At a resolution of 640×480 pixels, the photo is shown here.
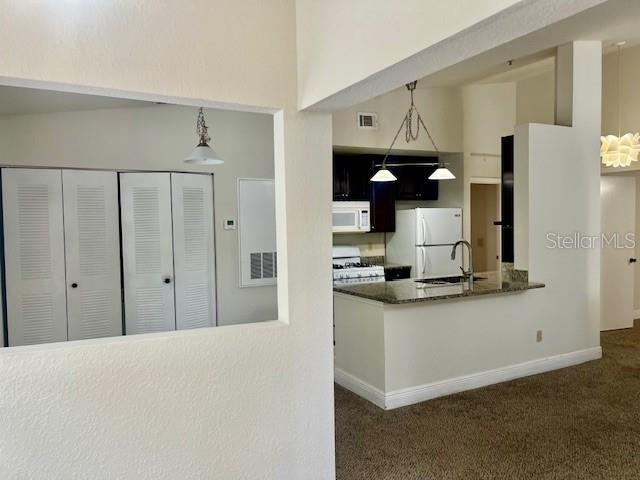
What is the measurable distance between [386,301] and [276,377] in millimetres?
1358

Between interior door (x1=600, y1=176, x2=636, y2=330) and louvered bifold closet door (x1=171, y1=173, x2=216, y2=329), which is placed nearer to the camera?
louvered bifold closet door (x1=171, y1=173, x2=216, y2=329)

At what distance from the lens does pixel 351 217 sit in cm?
559

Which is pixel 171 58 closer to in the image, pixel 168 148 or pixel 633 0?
pixel 168 148

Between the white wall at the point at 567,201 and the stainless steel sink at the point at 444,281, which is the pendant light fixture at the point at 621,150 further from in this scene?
the stainless steel sink at the point at 444,281

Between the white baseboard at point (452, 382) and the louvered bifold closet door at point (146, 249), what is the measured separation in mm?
1959

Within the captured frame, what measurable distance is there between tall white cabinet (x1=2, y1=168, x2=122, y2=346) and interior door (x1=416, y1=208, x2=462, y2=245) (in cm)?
348

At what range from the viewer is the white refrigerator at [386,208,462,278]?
576 centimetres

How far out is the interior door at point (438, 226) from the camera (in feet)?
18.9

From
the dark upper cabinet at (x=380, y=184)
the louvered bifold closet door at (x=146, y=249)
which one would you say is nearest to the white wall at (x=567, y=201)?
the dark upper cabinet at (x=380, y=184)

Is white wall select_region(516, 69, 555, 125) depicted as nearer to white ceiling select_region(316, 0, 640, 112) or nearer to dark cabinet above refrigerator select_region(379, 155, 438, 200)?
white ceiling select_region(316, 0, 640, 112)

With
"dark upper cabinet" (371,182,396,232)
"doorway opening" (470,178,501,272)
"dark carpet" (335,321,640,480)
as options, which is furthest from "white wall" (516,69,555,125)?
"dark carpet" (335,321,640,480)

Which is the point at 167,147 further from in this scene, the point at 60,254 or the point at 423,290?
the point at 423,290

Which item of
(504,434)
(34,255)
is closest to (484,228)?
(504,434)

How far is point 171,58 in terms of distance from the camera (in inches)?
75.0
